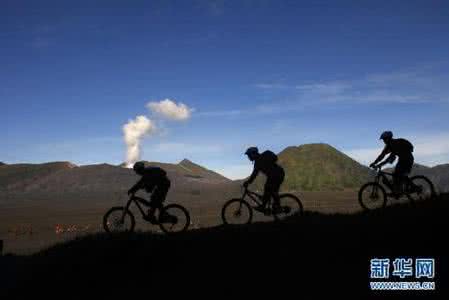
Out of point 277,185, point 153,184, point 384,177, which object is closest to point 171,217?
point 153,184

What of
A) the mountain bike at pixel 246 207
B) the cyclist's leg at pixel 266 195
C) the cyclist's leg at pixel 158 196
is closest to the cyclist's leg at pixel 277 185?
the cyclist's leg at pixel 266 195

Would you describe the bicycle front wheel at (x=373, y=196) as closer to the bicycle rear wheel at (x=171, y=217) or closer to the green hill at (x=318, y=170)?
the bicycle rear wheel at (x=171, y=217)

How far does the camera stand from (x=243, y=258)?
1154 centimetres

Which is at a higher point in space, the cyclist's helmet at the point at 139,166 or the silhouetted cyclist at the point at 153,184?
the cyclist's helmet at the point at 139,166

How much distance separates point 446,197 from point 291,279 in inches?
313

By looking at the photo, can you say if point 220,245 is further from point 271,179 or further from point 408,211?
point 408,211

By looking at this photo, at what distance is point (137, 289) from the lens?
37.1 ft

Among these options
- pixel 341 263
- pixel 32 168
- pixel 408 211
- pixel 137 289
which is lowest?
pixel 137 289

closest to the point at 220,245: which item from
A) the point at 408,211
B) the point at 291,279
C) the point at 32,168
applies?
the point at 291,279

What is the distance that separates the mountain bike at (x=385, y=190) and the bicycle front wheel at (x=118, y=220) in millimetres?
7514

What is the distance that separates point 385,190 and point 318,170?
155769mm

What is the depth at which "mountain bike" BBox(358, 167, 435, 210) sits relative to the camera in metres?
16.3

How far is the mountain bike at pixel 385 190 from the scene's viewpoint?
1634cm

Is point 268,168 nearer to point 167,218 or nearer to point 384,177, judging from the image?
point 167,218
